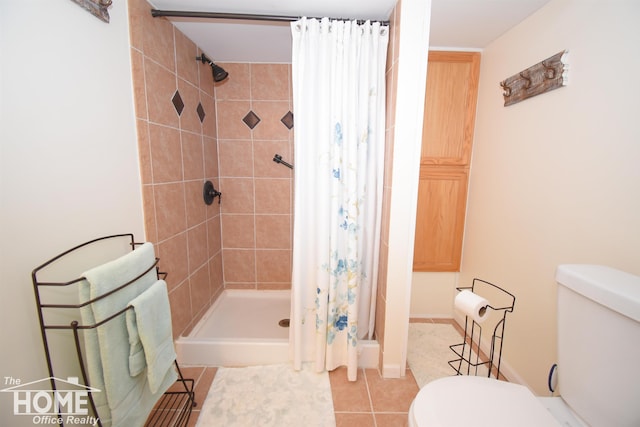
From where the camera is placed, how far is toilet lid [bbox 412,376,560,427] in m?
0.86

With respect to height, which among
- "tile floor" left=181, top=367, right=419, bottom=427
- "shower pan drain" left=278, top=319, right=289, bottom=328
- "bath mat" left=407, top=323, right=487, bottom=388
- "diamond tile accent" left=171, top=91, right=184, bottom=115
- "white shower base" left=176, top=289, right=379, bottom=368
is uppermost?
"diamond tile accent" left=171, top=91, right=184, bottom=115

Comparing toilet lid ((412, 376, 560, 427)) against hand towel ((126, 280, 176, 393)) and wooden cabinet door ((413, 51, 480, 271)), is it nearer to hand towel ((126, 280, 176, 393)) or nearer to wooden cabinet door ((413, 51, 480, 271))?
hand towel ((126, 280, 176, 393))

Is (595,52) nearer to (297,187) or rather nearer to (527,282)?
(527,282)

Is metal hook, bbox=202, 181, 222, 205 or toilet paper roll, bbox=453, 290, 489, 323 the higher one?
metal hook, bbox=202, 181, 222, 205

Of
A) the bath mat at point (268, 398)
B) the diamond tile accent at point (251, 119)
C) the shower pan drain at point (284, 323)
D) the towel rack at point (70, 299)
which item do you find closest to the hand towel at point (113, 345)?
the towel rack at point (70, 299)

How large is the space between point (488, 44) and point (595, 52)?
0.92 metres

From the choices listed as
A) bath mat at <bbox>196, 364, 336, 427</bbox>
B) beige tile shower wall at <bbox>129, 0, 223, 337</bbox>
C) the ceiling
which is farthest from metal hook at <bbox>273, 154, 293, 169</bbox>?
bath mat at <bbox>196, 364, 336, 427</bbox>

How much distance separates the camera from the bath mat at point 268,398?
A: 1.38 m

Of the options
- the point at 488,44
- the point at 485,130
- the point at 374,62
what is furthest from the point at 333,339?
the point at 488,44

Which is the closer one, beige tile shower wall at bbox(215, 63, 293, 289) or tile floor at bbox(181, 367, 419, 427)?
tile floor at bbox(181, 367, 419, 427)

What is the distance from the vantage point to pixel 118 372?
3.08 ft

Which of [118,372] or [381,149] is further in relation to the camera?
[381,149]

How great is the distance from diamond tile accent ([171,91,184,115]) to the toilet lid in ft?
6.43

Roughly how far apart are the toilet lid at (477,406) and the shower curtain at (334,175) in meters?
0.69
